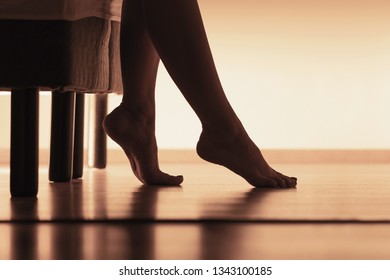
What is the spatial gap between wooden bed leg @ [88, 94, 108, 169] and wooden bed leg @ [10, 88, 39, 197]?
1.18 metres

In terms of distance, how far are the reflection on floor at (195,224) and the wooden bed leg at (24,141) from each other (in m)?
0.03

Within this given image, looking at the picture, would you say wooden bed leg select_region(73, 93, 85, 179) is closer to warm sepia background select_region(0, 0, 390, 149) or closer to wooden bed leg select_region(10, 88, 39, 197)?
wooden bed leg select_region(10, 88, 39, 197)

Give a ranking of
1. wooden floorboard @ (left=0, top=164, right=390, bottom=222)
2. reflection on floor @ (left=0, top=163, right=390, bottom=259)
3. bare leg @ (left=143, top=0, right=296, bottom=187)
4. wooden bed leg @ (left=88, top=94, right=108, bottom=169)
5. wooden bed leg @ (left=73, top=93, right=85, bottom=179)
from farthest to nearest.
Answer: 1. wooden bed leg @ (left=88, top=94, right=108, bottom=169)
2. wooden bed leg @ (left=73, top=93, right=85, bottom=179)
3. bare leg @ (left=143, top=0, right=296, bottom=187)
4. wooden floorboard @ (left=0, top=164, right=390, bottom=222)
5. reflection on floor @ (left=0, top=163, right=390, bottom=259)

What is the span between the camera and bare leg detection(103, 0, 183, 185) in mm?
1586

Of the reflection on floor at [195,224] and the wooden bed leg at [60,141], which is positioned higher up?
the wooden bed leg at [60,141]

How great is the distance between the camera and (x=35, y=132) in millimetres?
1310

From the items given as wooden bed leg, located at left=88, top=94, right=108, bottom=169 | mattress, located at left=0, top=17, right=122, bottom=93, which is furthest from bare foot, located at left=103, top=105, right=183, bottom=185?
wooden bed leg, located at left=88, top=94, right=108, bottom=169

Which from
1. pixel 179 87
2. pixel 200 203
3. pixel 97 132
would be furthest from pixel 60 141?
pixel 97 132

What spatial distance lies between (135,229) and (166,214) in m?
0.15

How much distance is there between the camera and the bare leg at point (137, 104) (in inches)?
62.4

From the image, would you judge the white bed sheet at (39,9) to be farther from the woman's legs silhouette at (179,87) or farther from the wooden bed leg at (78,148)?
the wooden bed leg at (78,148)

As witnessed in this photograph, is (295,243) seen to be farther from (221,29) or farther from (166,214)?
(221,29)

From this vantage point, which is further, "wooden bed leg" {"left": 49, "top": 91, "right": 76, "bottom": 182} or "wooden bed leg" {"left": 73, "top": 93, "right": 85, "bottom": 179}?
"wooden bed leg" {"left": 73, "top": 93, "right": 85, "bottom": 179}

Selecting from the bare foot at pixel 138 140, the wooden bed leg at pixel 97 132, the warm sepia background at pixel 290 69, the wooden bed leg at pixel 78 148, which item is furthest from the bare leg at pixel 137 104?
the warm sepia background at pixel 290 69
